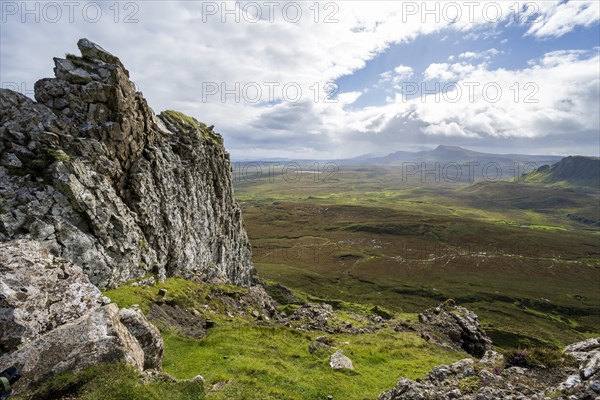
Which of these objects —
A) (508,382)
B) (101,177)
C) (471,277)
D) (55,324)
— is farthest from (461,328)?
(471,277)

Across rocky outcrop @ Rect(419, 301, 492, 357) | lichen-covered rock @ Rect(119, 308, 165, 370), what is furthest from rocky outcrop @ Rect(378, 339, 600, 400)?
rocky outcrop @ Rect(419, 301, 492, 357)

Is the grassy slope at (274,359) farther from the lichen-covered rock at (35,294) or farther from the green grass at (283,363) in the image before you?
the lichen-covered rock at (35,294)

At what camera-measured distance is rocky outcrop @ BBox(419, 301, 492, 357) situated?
5034 cm

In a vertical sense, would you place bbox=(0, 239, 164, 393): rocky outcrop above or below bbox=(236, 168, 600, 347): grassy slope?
above

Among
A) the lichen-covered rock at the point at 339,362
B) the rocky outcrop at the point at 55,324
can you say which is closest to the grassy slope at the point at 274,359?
the lichen-covered rock at the point at 339,362

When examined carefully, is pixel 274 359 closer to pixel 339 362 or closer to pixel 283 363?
pixel 283 363

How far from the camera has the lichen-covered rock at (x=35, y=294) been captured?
19.3 metres

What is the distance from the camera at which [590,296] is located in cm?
13125

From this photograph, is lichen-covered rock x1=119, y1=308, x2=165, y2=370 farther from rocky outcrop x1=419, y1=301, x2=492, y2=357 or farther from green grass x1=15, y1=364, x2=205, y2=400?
rocky outcrop x1=419, y1=301, x2=492, y2=357

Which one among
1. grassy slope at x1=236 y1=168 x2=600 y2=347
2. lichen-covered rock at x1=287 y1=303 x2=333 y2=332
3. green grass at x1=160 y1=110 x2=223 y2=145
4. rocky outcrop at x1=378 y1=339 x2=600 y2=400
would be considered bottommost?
grassy slope at x1=236 y1=168 x2=600 y2=347

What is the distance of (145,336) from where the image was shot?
21.8 metres

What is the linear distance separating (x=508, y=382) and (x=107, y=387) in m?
20.5

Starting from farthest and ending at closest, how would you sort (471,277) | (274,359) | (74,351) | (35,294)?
(471,277)
(274,359)
(35,294)
(74,351)

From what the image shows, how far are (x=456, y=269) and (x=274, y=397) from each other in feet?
503
